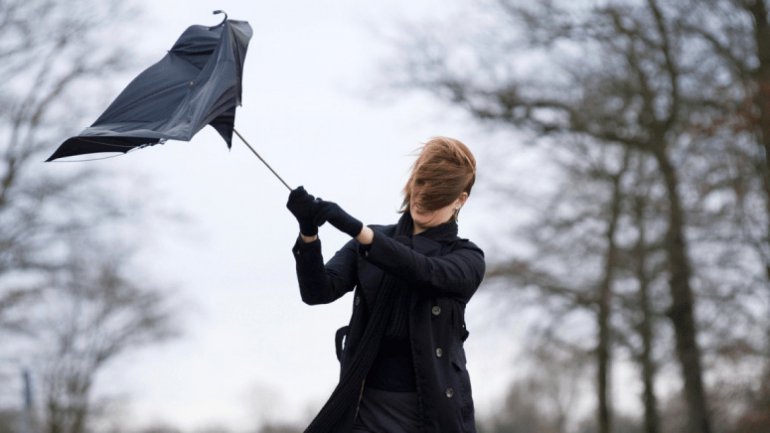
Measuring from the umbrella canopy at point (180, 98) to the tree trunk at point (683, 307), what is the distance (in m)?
17.9

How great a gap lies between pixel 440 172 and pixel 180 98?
102 cm

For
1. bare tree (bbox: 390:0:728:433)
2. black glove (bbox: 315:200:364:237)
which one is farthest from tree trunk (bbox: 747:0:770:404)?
black glove (bbox: 315:200:364:237)

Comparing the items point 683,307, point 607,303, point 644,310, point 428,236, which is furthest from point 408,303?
Answer: point 607,303

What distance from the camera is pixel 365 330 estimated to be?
4172 mm

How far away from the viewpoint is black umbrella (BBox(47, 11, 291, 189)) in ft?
13.6

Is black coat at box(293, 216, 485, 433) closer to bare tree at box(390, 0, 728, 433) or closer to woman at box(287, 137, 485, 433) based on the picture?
woman at box(287, 137, 485, 433)

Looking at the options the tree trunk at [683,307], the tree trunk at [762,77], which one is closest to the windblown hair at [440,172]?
the tree trunk at [762,77]

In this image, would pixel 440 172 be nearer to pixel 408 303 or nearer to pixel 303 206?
pixel 408 303

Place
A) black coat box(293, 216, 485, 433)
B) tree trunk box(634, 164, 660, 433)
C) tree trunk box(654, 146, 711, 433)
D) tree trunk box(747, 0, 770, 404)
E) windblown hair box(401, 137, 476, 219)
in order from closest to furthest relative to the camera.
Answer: black coat box(293, 216, 485, 433) < windblown hair box(401, 137, 476, 219) < tree trunk box(747, 0, 770, 404) < tree trunk box(654, 146, 711, 433) < tree trunk box(634, 164, 660, 433)

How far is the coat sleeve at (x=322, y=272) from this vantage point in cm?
409

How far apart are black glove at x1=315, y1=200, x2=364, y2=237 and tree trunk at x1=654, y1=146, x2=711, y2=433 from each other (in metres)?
18.3

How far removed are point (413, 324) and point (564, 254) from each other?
22.7 metres

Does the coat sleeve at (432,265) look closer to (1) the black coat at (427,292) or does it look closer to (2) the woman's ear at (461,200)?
(1) the black coat at (427,292)

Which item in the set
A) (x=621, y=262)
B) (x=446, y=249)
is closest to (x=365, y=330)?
(x=446, y=249)
